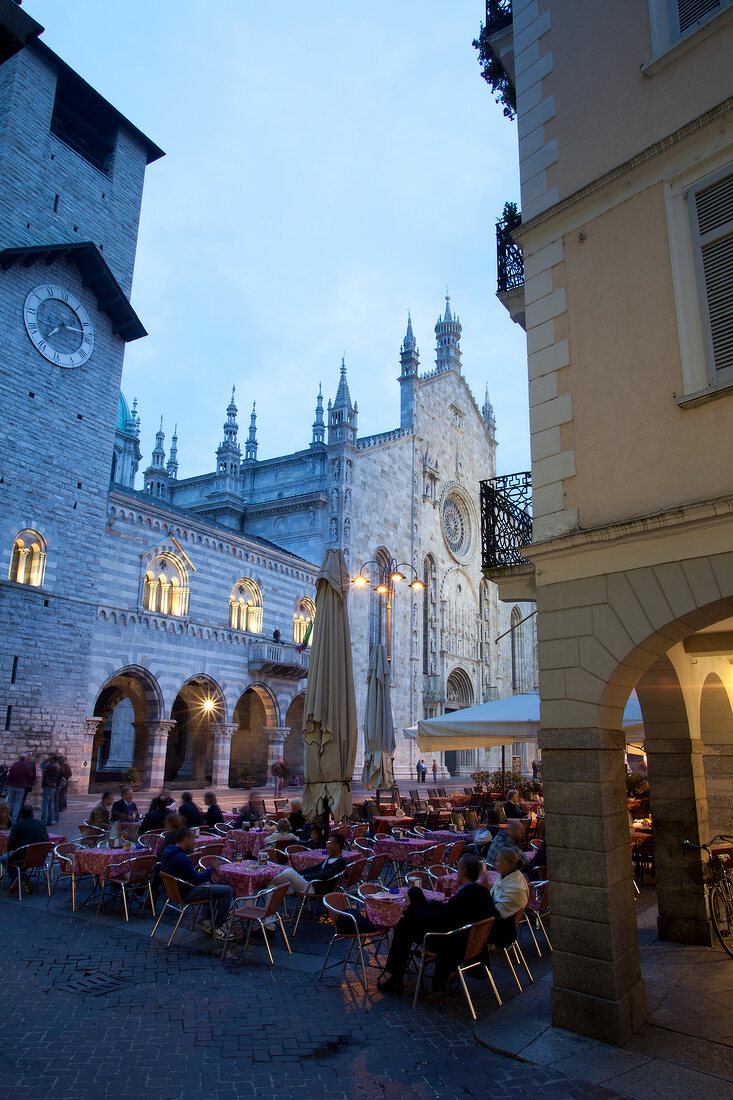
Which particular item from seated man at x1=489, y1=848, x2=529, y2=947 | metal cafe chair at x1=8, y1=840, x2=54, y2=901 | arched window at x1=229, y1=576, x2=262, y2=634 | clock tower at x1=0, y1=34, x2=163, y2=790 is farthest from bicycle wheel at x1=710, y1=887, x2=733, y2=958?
arched window at x1=229, y1=576, x2=262, y2=634

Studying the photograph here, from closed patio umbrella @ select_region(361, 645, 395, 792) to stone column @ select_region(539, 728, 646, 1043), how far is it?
9.30m

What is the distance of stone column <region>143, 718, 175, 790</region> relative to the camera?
2201 centimetres

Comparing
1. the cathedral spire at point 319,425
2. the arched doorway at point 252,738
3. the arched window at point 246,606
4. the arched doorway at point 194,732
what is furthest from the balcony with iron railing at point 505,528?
the cathedral spire at point 319,425

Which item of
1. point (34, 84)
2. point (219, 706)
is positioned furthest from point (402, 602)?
point (34, 84)

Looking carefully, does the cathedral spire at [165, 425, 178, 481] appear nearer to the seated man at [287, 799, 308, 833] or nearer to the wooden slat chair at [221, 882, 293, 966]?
the seated man at [287, 799, 308, 833]

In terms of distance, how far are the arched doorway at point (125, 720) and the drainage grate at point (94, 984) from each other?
52.0ft

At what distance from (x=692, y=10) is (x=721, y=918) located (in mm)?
8698

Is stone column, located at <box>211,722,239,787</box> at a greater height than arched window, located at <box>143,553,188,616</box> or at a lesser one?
lesser

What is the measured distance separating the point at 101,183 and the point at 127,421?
885 inches

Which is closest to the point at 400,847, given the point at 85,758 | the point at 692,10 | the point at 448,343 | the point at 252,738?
the point at 692,10

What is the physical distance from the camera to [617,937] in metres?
4.85

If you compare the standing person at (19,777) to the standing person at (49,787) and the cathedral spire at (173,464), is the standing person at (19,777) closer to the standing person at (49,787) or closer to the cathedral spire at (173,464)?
the standing person at (49,787)

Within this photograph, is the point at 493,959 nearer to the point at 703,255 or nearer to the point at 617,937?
the point at 617,937

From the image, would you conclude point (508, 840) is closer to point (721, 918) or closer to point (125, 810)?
point (721, 918)
